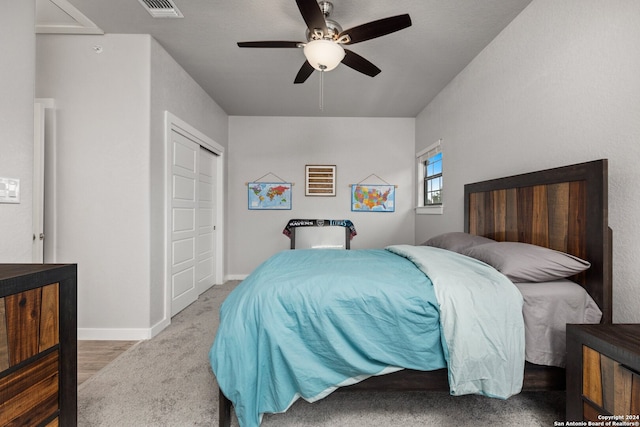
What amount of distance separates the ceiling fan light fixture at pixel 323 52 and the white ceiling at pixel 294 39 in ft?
1.35

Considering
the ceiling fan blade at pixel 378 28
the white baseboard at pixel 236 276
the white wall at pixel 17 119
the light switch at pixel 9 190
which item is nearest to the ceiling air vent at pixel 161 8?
the white wall at pixel 17 119

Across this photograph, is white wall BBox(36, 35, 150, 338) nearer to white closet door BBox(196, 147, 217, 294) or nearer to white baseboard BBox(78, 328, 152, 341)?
white baseboard BBox(78, 328, 152, 341)

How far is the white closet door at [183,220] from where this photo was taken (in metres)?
2.74

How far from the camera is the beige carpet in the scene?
1.36 meters

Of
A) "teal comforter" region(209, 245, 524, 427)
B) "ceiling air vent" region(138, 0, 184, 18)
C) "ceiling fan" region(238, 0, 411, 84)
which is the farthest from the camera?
"ceiling air vent" region(138, 0, 184, 18)

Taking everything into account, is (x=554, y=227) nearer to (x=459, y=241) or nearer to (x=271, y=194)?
(x=459, y=241)

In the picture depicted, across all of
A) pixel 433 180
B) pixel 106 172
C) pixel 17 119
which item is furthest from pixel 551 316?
pixel 106 172

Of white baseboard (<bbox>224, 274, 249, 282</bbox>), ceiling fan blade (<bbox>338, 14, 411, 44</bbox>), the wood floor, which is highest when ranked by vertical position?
ceiling fan blade (<bbox>338, 14, 411, 44</bbox>)

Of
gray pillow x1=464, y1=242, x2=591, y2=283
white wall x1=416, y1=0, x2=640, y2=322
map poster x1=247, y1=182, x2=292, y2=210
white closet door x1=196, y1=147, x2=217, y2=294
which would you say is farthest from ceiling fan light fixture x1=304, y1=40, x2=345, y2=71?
map poster x1=247, y1=182, x2=292, y2=210

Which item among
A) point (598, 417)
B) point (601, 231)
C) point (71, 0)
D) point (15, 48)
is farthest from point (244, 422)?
point (71, 0)

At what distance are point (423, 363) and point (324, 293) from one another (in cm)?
58

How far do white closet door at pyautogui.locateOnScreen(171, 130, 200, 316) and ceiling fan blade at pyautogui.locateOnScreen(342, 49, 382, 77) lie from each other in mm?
1877

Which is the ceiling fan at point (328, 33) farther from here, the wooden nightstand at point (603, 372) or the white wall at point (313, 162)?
the white wall at point (313, 162)

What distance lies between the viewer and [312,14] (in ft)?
5.20
